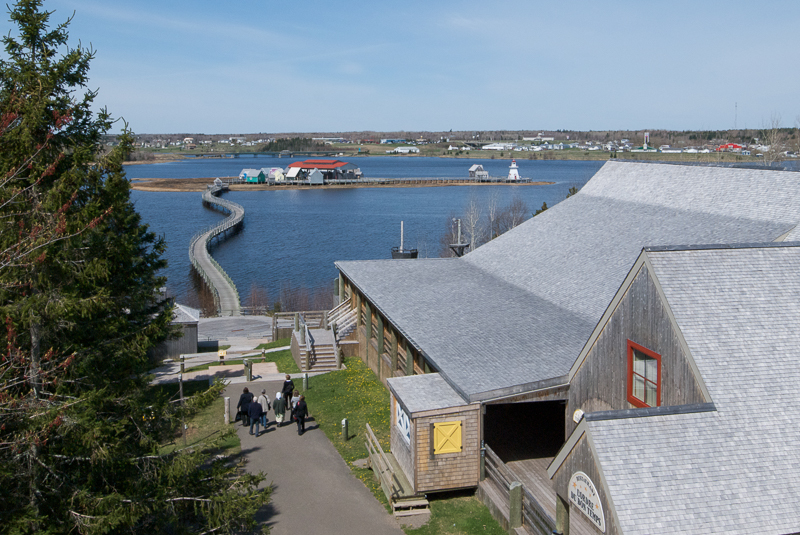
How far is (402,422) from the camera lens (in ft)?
58.2

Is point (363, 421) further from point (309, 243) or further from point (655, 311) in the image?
point (309, 243)

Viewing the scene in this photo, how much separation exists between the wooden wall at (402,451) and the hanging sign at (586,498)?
15.8 ft

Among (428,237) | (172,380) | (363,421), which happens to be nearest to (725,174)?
(363,421)

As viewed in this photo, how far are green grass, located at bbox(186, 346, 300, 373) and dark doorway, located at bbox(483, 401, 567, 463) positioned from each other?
39.3 ft

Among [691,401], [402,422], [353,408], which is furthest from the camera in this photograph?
[353,408]

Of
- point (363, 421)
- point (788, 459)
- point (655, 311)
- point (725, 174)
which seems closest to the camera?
point (788, 459)

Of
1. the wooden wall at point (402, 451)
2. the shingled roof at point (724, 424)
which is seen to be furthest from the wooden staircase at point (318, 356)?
the shingled roof at point (724, 424)

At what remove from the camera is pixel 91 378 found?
12.9 m

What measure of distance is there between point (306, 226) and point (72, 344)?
97.1 m

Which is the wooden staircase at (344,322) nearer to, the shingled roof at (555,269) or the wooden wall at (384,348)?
the wooden wall at (384,348)

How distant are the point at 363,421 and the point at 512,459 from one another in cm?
603

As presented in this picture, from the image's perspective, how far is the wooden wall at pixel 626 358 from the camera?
47.2ft

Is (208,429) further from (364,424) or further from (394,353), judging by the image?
(394,353)

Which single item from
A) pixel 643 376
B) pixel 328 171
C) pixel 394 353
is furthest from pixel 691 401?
pixel 328 171
